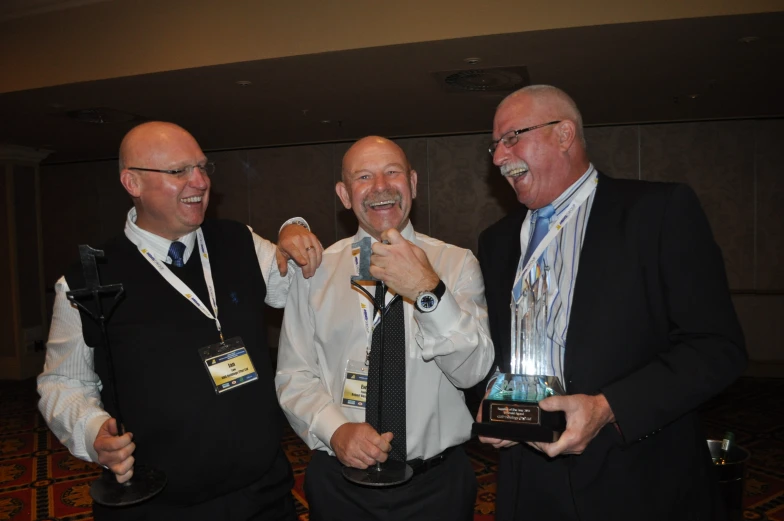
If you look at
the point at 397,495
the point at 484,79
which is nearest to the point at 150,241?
the point at 397,495

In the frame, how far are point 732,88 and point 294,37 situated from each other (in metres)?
4.27

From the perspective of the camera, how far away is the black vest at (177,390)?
6.10ft

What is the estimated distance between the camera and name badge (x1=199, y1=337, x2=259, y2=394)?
6.25 ft

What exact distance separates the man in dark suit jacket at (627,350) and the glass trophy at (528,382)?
4 cm

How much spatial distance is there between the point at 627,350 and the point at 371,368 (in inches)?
30.5

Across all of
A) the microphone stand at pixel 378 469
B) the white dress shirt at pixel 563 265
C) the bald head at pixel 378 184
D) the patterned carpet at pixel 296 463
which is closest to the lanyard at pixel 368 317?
the microphone stand at pixel 378 469

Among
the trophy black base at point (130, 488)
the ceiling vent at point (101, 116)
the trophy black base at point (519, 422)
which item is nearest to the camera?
the trophy black base at point (519, 422)

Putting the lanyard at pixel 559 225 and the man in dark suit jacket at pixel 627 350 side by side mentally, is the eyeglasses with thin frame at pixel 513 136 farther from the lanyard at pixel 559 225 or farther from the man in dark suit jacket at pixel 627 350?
the lanyard at pixel 559 225

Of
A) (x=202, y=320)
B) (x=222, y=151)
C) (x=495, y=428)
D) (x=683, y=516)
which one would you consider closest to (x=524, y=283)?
(x=495, y=428)

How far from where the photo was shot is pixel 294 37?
4406mm

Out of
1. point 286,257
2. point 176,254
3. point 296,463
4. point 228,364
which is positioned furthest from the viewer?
point 296,463

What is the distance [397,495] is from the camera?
184 cm

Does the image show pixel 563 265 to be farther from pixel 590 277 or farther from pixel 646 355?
pixel 646 355

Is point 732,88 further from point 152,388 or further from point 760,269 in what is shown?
point 152,388
